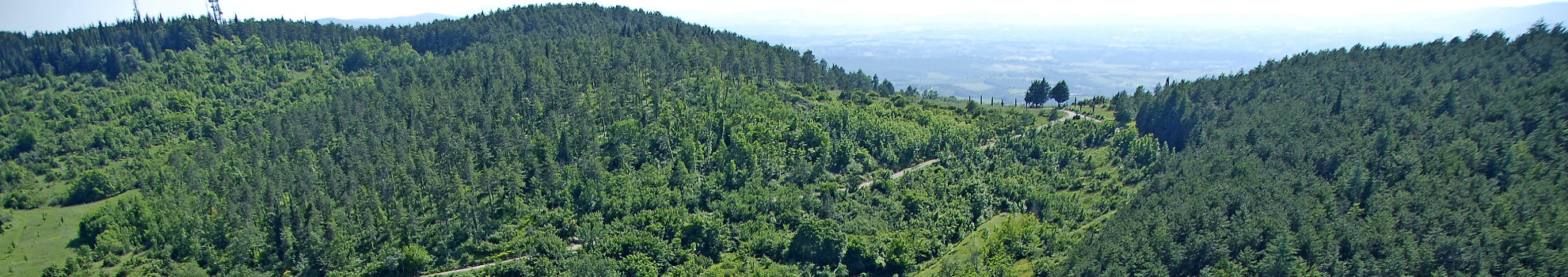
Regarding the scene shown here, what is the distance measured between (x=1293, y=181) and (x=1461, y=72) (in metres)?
60.0

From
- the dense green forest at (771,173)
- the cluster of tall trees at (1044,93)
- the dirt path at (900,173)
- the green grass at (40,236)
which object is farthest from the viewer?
the cluster of tall trees at (1044,93)

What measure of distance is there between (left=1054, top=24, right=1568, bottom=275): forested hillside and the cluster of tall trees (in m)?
30.7

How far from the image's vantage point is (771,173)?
341 feet

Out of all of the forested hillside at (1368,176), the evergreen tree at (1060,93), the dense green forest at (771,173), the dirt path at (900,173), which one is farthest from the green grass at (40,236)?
the evergreen tree at (1060,93)

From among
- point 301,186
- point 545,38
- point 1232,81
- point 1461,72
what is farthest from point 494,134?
point 1461,72

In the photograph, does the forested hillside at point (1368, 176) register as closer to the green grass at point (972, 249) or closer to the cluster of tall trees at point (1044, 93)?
the green grass at point (972, 249)

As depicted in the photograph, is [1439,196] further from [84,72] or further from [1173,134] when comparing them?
[84,72]

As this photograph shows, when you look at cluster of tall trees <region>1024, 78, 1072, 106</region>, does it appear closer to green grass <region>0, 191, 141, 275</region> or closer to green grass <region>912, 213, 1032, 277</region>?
green grass <region>912, 213, 1032, 277</region>

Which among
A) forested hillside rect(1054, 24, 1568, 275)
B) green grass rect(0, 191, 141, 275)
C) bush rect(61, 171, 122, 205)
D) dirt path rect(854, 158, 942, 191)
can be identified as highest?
forested hillside rect(1054, 24, 1568, 275)

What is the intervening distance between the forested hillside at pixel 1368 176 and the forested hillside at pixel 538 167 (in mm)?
10683

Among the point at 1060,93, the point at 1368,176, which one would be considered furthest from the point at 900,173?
the point at 1060,93

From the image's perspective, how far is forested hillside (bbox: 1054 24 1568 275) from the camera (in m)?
68.5

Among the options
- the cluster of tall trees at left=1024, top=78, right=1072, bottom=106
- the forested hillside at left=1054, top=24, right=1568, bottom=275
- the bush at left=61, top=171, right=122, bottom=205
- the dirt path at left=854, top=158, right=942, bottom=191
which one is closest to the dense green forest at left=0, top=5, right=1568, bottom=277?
the bush at left=61, top=171, right=122, bottom=205

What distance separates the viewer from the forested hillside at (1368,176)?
225ft
